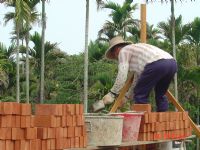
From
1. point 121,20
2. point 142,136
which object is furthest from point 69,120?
point 121,20

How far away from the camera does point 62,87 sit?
25.2 meters

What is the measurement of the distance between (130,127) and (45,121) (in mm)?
1425

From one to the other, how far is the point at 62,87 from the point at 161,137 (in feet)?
62.3

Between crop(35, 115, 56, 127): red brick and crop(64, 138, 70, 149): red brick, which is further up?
→ crop(35, 115, 56, 127): red brick

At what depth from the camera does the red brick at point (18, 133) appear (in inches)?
164

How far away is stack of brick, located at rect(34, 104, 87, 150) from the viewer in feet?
14.8

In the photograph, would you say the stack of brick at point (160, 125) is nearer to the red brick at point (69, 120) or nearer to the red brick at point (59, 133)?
the red brick at point (69, 120)

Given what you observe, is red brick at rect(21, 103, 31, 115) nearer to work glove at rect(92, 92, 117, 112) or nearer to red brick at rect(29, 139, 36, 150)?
red brick at rect(29, 139, 36, 150)

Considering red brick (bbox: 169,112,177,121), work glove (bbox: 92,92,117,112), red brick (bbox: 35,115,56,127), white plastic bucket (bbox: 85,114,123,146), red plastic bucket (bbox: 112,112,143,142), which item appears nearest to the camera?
red brick (bbox: 35,115,56,127)

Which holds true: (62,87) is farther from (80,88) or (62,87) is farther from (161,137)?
(161,137)

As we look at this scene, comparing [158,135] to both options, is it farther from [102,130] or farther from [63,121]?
[63,121]

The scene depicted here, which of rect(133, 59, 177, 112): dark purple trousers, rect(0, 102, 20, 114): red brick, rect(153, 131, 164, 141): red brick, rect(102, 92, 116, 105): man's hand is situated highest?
rect(133, 59, 177, 112): dark purple trousers

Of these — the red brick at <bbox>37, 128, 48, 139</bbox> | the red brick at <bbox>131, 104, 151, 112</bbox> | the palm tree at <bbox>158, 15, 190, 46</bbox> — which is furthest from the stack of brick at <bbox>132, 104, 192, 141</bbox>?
the palm tree at <bbox>158, 15, 190, 46</bbox>

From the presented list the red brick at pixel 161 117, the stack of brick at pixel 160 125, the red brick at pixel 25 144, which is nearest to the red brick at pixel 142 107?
the stack of brick at pixel 160 125
